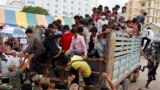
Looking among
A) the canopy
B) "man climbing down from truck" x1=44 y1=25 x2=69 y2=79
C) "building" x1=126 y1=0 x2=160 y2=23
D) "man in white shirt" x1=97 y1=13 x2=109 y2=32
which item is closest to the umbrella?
the canopy

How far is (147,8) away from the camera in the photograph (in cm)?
10119

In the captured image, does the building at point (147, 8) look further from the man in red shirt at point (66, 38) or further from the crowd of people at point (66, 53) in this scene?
the crowd of people at point (66, 53)

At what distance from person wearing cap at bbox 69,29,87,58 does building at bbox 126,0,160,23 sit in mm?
93761

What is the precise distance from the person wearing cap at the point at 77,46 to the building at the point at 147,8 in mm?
93761

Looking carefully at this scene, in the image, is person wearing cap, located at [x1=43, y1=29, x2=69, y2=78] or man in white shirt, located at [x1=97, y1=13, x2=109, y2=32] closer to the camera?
person wearing cap, located at [x1=43, y1=29, x2=69, y2=78]

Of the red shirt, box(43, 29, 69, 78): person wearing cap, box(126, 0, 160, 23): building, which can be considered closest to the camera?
box(43, 29, 69, 78): person wearing cap

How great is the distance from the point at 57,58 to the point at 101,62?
875 mm

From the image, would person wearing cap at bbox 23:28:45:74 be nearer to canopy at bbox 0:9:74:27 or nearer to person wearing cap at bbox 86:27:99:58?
person wearing cap at bbox 86:27:99:58

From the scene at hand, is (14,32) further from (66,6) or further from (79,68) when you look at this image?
(66,6)

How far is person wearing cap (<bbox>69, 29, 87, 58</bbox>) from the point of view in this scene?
632cm

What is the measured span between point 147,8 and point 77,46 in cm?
9745

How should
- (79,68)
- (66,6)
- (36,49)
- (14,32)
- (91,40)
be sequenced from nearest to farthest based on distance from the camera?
(79,68) → (36,49) → (91,40) → (14,32) → (66,6)

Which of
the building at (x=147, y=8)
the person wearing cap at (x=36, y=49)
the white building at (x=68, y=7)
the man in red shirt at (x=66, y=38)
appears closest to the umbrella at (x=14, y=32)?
the man in red shirt at (x=66, y=38)

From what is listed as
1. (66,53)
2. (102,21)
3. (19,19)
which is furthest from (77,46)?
(19,19)
